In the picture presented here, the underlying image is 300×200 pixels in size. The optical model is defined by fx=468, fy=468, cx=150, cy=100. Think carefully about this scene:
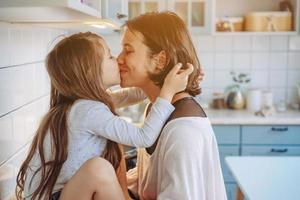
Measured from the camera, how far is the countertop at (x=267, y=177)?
5.19 ft

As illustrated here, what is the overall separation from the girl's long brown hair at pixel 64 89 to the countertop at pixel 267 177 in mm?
548

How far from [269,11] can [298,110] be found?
782 millimetres

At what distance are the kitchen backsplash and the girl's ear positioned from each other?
217cm

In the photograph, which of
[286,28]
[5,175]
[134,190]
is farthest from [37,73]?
[286,28]

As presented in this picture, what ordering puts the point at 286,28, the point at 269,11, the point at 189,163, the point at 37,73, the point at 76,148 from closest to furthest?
the point at 189,163, the point at 76,148, the point at 37,73, the point at 286,28, the point at 269,11

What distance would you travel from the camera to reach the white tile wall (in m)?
1.54

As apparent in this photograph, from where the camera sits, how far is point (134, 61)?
1445mm

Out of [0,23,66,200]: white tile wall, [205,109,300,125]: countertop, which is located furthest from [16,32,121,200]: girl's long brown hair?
[205,109,300,125]: countertop

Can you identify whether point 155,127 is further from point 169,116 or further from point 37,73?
point 37,73

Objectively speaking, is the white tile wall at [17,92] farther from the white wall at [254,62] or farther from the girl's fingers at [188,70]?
the white wall at [254,62]

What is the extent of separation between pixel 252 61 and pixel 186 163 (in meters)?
2.54

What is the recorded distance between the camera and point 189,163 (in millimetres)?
1234

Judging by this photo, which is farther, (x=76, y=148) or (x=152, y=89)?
(x=152, y=89)

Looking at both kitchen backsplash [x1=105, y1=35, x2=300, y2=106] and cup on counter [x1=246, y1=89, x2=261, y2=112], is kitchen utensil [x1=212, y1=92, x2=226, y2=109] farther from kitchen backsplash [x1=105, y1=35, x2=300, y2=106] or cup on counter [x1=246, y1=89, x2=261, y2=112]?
cup on counter [x1=246, y1=89, x2=261, y2=112]
